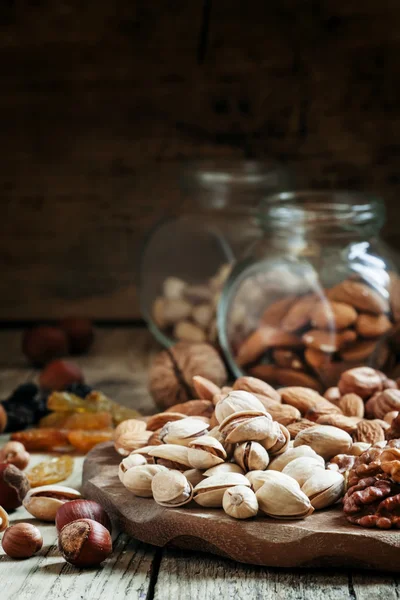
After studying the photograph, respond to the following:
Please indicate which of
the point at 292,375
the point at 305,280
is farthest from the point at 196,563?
the point at 305,280

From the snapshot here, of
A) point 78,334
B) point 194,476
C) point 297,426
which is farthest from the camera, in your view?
point 78,334

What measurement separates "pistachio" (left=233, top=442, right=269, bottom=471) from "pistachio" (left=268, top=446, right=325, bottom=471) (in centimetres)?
1

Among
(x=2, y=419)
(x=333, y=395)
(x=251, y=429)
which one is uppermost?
(x=251, y=429)

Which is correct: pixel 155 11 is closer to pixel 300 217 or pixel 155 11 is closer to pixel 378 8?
pixel 378 8

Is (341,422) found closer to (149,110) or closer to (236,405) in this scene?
(236,405)

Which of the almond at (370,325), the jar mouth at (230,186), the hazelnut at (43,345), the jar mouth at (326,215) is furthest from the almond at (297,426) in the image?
the hazelnut at (43,345)

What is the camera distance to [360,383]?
1166 mm

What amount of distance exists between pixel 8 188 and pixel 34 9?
0.39m

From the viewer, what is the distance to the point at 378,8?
182cm

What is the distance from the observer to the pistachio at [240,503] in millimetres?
816

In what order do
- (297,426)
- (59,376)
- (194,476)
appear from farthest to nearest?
(59,376) → (297,426) → (194,476)

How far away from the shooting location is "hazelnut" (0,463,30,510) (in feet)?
3.13

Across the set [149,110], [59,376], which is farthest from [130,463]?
[149,110]

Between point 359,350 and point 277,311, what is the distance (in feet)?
0.44
